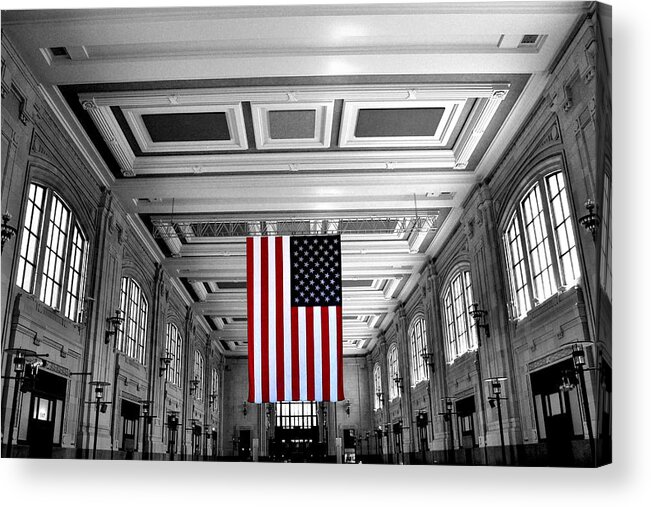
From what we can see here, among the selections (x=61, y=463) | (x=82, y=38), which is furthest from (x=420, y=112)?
(x=61, y=463)

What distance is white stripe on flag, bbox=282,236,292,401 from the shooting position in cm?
1106

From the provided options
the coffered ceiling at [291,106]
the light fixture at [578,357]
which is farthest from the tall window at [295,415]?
the light fixture at [578,357]

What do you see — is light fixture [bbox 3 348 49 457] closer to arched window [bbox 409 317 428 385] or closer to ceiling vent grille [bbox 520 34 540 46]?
ceiling vent grille [bbox 520 34 540 46]

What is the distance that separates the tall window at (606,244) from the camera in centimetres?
654

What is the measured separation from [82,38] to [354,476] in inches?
291

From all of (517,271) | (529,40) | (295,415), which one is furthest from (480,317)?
(295,415)

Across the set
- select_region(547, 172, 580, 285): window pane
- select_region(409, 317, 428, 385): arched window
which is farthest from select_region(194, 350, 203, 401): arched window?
select_region(547, 172, 580, 285): window pane

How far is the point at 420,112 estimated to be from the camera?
41.6ft

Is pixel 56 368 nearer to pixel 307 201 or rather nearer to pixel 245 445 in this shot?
pixel 307 201

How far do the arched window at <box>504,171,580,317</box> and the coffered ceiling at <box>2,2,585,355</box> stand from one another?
6.72 feet

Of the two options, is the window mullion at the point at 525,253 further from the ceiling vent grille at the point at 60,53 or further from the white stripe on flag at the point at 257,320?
the ceiling vent grille at the point at 60,53

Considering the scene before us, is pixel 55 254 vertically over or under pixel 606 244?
over

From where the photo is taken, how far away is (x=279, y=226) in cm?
1745

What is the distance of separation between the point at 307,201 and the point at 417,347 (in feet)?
28.6
